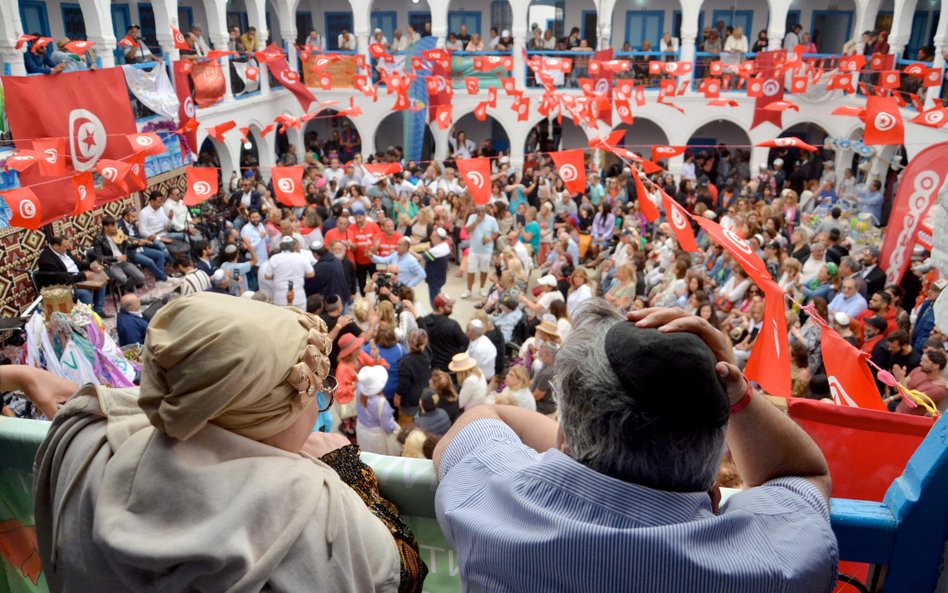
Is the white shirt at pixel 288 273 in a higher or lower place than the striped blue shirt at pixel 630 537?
lower

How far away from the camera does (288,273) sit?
8.29m

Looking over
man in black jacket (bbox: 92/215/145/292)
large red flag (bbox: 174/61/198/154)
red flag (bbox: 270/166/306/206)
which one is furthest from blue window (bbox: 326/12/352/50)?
red flag (bbox: 270/166/306/206)

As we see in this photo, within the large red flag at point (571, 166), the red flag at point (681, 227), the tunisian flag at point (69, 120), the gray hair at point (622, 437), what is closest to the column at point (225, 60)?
the tunisian flag at point (69, 120)

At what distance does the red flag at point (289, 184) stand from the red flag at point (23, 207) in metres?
3.25

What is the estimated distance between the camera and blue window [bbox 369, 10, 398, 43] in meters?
21.3

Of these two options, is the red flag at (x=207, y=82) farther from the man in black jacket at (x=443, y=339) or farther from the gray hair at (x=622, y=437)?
the gray hair at (x=622, y=437)

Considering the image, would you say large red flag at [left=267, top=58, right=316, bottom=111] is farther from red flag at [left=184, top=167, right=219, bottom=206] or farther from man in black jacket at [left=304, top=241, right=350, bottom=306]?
man in black jacket at [left=304, top=241, right=350, bottom=306]

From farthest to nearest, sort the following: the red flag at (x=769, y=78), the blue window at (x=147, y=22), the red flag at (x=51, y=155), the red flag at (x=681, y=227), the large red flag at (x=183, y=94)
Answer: the blue window at (x=147, y=22)
the red flag at (x=769, y=78)
the large red flag at (x=183, y=94)
the red flag at (x=51, y=155)
the red flag at (x=681, y=227)

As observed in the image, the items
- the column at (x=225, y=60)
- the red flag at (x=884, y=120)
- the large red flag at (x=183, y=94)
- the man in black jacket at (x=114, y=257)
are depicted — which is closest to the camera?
the red flag at (x=884, y=120)

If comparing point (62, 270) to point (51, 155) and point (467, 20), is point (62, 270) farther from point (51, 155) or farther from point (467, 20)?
point (467, 20)

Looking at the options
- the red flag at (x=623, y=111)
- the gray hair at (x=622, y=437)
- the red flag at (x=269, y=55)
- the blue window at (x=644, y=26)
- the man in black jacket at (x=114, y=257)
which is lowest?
the man in black jacket at (x=114, y=257)

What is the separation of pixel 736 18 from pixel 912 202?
15324 mm

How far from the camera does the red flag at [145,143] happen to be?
934 centimetres

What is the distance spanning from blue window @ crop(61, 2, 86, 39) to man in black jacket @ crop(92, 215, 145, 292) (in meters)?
7.06
